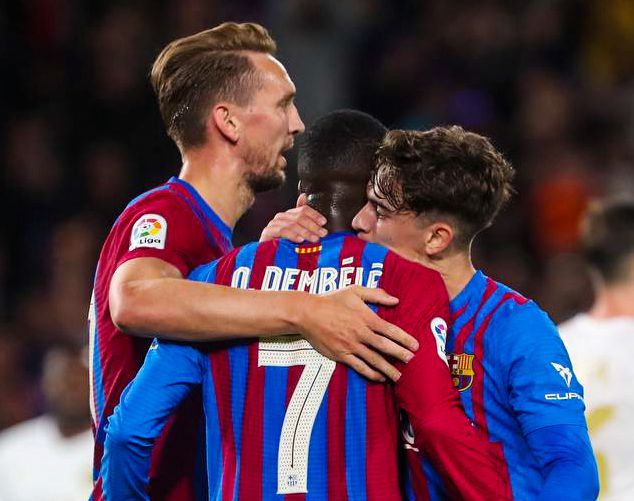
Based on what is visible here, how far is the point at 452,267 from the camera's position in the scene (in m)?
3.19

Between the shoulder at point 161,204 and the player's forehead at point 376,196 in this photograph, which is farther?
the shoulder at point 161,204

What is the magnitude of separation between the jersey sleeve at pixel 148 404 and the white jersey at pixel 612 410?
6.55ft

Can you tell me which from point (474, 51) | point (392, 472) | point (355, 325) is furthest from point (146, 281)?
point (474, 51)

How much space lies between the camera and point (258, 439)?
115 inches

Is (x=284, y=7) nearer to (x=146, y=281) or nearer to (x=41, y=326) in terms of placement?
(x=41, y=326)

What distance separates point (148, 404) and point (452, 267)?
897 millimetres

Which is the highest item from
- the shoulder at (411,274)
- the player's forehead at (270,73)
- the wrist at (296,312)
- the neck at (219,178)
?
the player's forehead at (270,73)

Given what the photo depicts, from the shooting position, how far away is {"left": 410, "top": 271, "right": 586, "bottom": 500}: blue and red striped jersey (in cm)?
289

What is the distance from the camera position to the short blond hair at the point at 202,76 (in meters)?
3.73

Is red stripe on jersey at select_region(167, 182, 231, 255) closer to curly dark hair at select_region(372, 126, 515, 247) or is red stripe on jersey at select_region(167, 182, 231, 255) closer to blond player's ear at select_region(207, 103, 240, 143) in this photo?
blond player's ear at select_region(207, 103, 240, 143)

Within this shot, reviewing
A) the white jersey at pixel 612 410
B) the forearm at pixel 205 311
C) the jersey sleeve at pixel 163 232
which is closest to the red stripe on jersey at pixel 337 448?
the forearm at pixel 205 311

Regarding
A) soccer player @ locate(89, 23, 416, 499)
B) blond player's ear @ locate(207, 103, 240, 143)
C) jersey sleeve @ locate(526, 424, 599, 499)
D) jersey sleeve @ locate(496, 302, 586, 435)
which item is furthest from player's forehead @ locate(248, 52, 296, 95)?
jersey sleeve @ locate(526, 424, 599, 499)

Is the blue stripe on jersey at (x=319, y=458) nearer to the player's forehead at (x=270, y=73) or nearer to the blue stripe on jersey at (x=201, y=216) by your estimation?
the blue stripe on jersey at (x=201, y=216)

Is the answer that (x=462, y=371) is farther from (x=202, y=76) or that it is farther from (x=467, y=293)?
(x=202, y=76)
